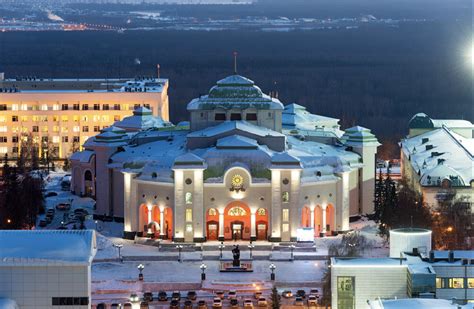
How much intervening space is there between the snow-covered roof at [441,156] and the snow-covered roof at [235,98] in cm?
964

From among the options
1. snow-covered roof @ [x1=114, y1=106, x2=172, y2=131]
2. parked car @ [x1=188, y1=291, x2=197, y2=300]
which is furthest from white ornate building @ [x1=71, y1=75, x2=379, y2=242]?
parked car @ [x1=188, y1=291, x2=197, y2=300]

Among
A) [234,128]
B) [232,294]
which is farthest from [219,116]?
[232,294]

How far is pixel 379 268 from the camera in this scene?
210ft

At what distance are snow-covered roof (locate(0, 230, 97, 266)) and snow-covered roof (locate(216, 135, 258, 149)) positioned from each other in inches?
1055

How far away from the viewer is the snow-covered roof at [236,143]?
291 feet

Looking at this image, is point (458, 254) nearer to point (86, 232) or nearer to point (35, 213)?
point (86, 232)

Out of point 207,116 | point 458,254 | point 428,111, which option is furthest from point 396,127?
point 458,254

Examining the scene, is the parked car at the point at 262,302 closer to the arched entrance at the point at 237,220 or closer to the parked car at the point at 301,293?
the parked car at the point at 301,293

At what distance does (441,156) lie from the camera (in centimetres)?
9762

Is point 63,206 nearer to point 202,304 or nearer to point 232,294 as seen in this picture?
point 232,294

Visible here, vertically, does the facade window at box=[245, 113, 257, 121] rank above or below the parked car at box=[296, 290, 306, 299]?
above

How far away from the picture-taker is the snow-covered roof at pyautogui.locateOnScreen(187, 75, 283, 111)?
94.3 meters

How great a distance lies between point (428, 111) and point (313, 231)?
110166mm

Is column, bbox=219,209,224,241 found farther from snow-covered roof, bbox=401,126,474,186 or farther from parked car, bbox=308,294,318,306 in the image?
parked car, bbox=308,294,318,306
